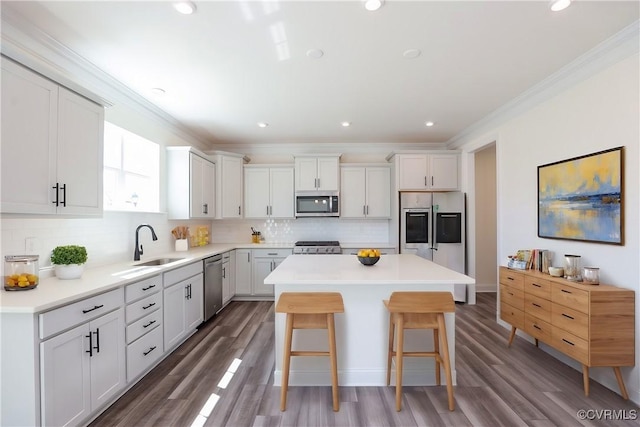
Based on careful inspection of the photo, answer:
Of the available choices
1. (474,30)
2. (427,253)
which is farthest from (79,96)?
(427,253)

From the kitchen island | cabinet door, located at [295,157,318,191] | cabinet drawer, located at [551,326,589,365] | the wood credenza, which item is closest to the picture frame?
the wood credenza

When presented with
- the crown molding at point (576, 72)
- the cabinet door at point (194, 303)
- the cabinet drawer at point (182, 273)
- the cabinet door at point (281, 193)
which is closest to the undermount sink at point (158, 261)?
the cabinet drawer at point (182, 273)

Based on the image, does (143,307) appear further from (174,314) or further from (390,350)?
(390,350)

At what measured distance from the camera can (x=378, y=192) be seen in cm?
523

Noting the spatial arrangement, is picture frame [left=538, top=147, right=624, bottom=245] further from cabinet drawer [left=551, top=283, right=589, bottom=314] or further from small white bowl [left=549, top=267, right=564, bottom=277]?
cabinet drawer [left=551, top=283, right=589, bottom=314]

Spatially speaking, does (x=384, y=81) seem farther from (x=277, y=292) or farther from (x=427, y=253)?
(x=427, y=253)

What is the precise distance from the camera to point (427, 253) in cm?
467

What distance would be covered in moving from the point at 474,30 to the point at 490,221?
164 inches

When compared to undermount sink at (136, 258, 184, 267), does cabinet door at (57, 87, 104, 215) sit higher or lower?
higher

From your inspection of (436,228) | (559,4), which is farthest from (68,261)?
(436,228)

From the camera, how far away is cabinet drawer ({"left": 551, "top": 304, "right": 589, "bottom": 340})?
220cm

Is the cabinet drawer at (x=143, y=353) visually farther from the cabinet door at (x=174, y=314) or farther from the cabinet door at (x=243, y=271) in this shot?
the cabinet door at (x=243, y=271)

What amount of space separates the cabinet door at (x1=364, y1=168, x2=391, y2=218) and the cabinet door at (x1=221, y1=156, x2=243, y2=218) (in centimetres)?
231

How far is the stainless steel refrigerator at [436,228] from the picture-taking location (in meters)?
4.64
